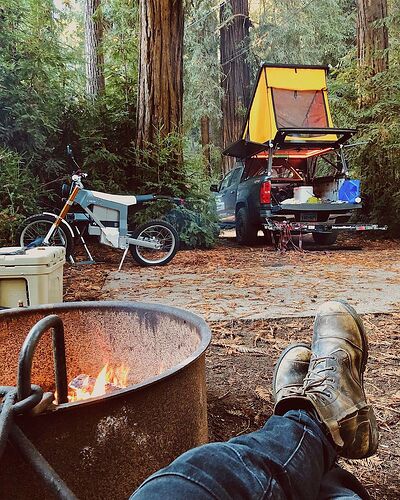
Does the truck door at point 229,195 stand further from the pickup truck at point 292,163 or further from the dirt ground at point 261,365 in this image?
the dirt ground at point 261,365

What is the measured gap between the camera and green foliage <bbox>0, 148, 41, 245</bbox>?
243 inches

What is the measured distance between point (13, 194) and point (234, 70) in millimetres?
10164

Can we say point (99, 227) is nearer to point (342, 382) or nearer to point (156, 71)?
point (156, 71)

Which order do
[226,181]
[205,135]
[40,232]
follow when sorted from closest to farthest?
[40,232], [226,181], [205,135]

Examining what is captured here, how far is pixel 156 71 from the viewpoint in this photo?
26.7 ft

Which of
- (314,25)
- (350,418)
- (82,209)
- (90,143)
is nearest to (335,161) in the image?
(90,143)

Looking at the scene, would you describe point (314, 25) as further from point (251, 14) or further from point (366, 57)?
point (366, 57)

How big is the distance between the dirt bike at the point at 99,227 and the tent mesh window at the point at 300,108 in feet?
13.5

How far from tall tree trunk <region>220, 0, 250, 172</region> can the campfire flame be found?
527 inches


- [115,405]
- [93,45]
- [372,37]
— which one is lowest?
[115,405]

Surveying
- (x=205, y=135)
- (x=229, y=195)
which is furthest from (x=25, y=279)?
(x=205, y=135)

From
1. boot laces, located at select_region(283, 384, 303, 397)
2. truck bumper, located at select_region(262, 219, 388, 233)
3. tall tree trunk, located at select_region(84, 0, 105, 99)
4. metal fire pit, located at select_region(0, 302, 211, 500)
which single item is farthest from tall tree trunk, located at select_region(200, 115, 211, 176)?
boot laces, located at select_region(283, 384, 303, 397)

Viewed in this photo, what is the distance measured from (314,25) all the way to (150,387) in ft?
49.6

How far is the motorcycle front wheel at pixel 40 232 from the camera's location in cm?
620
